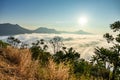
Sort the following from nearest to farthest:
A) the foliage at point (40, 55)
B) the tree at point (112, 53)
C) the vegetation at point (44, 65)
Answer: the vegetation at point (44, 65) → the foliage at point (40, 55) → the tree at point (112, 53)

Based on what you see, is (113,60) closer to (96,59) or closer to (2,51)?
(96,59)

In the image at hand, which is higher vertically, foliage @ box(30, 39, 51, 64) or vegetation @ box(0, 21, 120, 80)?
vegetation @ box(0, 21, 120, 80)

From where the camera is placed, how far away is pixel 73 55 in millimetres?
45531

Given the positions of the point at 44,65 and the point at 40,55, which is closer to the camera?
the point at 44,65

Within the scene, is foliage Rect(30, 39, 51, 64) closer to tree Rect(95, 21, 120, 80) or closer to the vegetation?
the vegetation

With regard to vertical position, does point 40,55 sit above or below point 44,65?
below

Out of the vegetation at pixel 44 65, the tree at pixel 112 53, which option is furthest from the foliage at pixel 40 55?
the tree at pixel 112 53

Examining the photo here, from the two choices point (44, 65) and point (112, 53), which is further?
point (112, 53)

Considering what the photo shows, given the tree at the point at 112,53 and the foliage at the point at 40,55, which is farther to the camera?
the tree at the point at 112,53

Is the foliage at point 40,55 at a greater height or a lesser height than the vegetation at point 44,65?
lesser

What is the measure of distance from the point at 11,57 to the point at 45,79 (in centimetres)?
375

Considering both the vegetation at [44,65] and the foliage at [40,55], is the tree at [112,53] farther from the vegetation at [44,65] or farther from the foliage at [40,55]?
the foliage at [40,55]

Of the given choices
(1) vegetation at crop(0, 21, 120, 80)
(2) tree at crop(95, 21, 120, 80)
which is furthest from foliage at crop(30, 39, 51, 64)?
(2) tree at crop(95, 21, 120, 80)

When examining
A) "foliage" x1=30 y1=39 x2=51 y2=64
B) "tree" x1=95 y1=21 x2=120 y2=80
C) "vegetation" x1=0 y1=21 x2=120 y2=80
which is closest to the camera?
"vegetation" x1=0 y1=21 x2=120 y2=80
